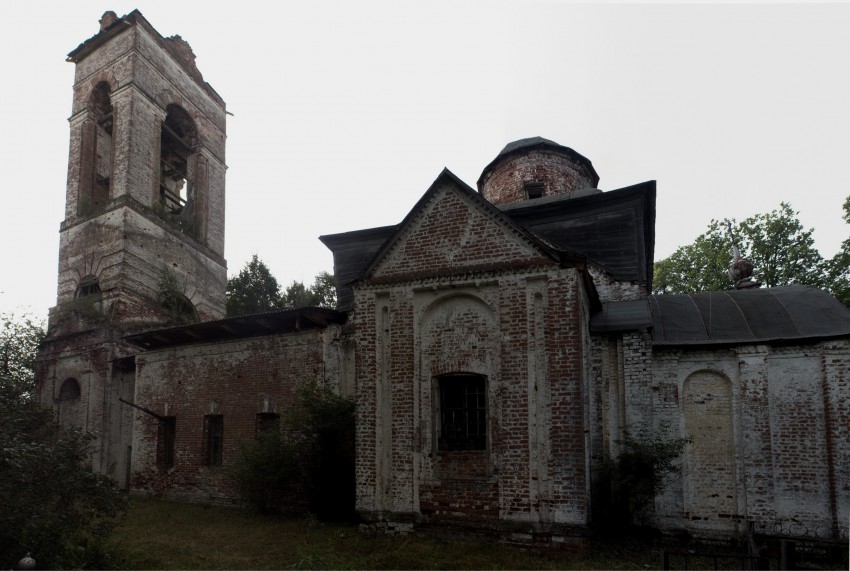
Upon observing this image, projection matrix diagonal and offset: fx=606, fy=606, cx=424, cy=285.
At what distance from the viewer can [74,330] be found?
64.1 ft

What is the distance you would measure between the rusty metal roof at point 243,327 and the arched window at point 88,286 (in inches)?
181

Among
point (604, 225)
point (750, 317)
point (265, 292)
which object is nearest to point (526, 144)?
point (604, 225)

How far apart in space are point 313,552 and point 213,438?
23.5 ft

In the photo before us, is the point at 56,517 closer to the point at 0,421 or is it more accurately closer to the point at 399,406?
the point at 0,421

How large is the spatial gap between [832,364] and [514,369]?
6396 mm

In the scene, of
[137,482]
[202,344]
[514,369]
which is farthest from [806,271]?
[137,482]

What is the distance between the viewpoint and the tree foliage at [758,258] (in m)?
25.3

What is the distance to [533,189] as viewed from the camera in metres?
19.6

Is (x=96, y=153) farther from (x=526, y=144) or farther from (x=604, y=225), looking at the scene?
(x=604, y=225)

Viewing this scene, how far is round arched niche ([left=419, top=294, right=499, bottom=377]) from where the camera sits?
10883 mm

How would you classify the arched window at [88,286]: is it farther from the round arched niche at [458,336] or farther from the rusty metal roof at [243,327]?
the round arched niche at [458,336]

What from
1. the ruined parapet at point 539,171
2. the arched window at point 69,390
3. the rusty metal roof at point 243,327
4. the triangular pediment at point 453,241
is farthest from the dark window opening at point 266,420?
the ruined parapet at point 539,171

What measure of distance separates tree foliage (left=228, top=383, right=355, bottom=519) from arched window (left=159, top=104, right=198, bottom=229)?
12855mm

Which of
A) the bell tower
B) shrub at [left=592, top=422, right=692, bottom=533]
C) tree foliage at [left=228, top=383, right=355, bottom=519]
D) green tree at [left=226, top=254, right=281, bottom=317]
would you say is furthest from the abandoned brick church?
green tree at [left=226, top=254, right=281, bottom=317]
